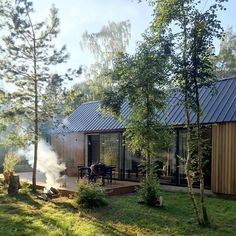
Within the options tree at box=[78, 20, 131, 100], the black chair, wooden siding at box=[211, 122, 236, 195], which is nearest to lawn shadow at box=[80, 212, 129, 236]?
the black chair

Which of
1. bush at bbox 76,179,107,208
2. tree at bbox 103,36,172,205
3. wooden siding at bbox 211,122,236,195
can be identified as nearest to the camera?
tree at bbox 103,36,172,205

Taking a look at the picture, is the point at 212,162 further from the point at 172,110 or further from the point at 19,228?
the point at 19,228

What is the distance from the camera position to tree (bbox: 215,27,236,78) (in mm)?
31094

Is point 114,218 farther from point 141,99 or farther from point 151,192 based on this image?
point 141,99

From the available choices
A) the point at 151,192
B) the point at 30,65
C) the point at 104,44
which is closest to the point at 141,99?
the point at 151,192

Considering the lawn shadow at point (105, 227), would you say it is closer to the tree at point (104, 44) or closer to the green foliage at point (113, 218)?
the green foliage at point (113, 218)

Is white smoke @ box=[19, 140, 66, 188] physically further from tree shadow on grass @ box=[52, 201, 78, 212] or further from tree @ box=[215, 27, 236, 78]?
tree @ box=[215, 27, 236, 78]

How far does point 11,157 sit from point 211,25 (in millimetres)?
10430

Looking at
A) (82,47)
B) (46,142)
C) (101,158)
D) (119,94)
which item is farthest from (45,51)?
(82,47)

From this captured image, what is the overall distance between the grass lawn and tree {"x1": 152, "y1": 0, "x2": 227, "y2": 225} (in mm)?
593

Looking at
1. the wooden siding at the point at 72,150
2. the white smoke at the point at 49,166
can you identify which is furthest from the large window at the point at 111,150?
the white smoke at the point at 49,166

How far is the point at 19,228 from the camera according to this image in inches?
284

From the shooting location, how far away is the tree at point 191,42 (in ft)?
22.2

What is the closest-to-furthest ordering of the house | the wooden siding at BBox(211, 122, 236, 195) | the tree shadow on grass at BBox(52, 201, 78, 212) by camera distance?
the tree shadow on grass at BBox(52, 201, 78, 212), the wooden siding at BBox(211, 122, 236, 195), the house
